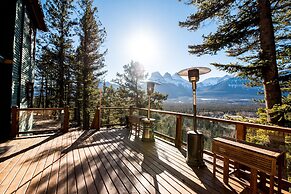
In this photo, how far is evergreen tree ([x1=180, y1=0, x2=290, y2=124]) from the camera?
4.45m

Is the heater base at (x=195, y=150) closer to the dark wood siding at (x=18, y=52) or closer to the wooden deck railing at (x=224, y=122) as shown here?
the wooden deck railing at (x=224, y=122)

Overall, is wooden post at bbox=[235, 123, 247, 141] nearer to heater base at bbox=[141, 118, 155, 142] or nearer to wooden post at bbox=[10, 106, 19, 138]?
heater base at bbox=[141, 118, 155, 142]

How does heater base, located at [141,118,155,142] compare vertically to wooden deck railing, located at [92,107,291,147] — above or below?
below

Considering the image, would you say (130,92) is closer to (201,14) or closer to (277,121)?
(201,14)

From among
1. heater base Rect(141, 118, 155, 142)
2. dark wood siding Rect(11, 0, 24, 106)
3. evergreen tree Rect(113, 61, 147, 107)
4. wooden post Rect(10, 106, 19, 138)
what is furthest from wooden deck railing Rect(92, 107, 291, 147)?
evergreen tree Rect(113, 61, 147, 107)

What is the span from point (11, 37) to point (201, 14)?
21.4ft

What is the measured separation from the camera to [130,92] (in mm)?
19609

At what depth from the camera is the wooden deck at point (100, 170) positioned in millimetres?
2427

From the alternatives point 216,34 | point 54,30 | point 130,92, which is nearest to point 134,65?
point 130,92

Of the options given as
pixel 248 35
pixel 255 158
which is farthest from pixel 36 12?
pixel 255 158

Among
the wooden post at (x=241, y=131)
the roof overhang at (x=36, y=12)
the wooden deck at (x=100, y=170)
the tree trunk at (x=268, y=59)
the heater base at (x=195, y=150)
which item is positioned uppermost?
the roof overhang at (x=36, y=12)

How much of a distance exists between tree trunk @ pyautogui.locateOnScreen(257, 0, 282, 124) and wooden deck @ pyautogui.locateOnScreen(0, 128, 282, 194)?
2.91 m

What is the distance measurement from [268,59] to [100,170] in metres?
5.02

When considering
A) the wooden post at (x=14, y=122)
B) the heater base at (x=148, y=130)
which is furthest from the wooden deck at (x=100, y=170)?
the wooden post at (x=14, y=122)
